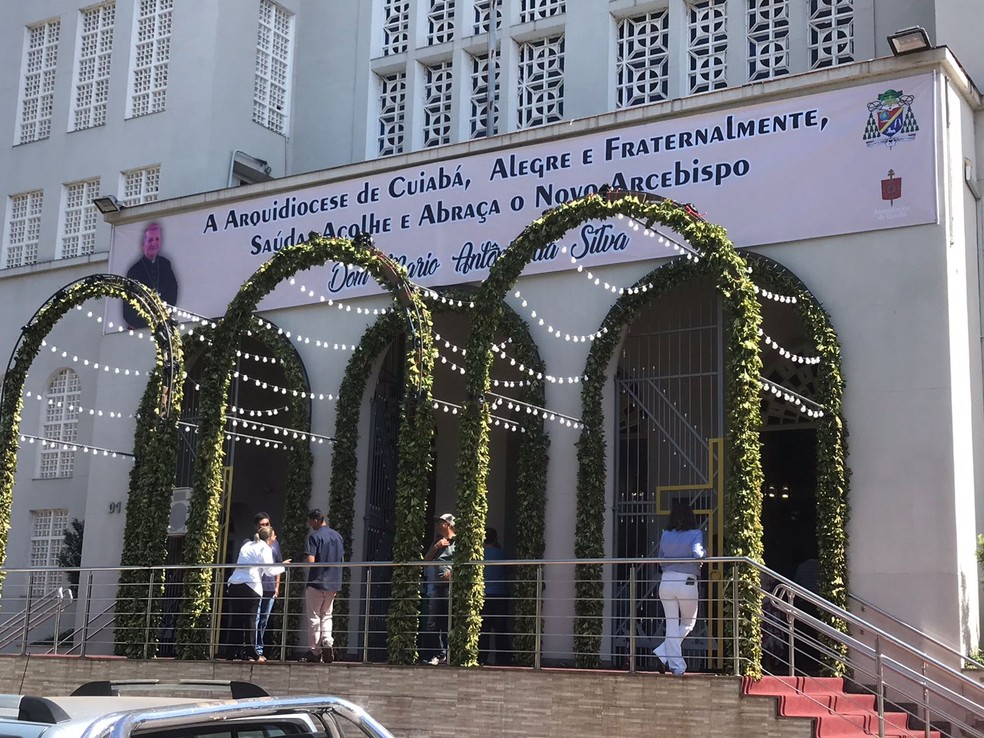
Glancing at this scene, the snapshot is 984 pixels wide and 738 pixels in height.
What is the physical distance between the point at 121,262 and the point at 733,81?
992 centimetres

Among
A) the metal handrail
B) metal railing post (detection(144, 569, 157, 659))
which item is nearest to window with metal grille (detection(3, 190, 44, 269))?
metal railing post (detection(144, 569, 157, 659))

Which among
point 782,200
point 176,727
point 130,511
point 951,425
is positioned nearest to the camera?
point 176,727

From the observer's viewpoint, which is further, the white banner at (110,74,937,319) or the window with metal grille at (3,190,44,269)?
the window with metal grille at (3,190,44,269)

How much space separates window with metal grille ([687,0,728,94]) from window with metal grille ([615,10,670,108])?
392mm

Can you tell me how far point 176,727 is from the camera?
5.46 m

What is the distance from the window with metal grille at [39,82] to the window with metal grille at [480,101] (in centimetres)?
849

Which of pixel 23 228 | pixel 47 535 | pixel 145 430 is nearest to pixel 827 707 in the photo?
pixel 145 430

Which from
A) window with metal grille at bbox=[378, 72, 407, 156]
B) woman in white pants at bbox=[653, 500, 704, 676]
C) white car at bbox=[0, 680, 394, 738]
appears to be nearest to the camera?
white car at bbox=[0, 680, 394, 738]

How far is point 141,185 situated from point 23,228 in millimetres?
2968

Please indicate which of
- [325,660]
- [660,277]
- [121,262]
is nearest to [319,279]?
[121,262]

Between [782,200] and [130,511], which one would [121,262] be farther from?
[782,200]

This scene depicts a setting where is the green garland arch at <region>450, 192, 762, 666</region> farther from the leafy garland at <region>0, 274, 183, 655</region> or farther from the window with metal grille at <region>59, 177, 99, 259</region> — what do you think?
the window with metal grille at <region>59, 177, 99, 259</region>

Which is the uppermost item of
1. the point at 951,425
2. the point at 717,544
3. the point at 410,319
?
the point at 410,319

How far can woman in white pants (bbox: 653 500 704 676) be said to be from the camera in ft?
40.2
